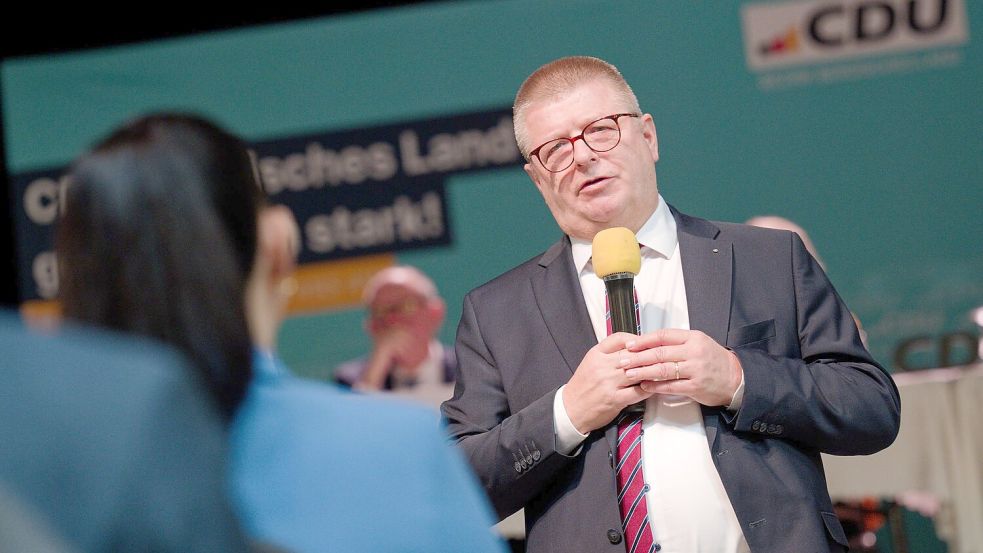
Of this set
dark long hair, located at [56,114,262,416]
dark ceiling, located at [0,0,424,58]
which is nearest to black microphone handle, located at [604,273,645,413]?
dark long hair, located at [56,114,262,416]

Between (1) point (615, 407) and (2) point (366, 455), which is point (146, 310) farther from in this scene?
(1) point (615, 407)

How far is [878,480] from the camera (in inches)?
155

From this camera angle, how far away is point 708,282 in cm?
226

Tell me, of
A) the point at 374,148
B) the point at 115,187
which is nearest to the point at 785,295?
the point at 115,187

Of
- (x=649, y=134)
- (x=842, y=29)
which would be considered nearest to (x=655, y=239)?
(x=649, y=134)

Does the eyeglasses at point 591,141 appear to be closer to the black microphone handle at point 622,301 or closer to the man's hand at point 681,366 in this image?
the black microphone handle at point 622,301

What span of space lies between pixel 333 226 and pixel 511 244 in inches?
37.2

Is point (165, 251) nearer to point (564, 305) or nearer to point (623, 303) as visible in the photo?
point (623, 303)

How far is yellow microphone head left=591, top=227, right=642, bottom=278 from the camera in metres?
2.09

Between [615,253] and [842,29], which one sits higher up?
[842,29]

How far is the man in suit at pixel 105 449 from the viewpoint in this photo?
68cm

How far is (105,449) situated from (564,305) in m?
1.71

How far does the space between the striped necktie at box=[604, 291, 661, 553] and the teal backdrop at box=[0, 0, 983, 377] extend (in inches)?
144

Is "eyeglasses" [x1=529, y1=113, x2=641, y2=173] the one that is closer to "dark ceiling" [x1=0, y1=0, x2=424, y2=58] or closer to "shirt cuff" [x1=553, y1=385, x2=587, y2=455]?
"shirt cuff" [x1=553, y1=385, x2=587, y2=455]
